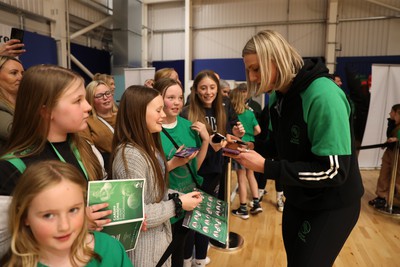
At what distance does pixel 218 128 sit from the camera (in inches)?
97.1

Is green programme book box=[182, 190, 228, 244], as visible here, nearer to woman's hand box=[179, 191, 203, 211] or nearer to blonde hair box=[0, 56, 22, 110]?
woman's hand box=[179, 191, 203, 211]

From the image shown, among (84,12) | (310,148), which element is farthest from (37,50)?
(310,148)

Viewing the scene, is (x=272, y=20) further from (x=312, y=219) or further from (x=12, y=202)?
(x=12, y=202)

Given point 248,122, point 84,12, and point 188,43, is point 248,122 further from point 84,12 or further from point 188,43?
point 84,12

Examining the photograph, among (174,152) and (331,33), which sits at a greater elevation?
(331,33)

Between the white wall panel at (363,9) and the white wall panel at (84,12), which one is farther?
the white wall panel at (363,9)

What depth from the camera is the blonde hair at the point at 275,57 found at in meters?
1.22

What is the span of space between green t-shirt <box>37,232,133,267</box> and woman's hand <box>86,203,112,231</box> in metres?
0.03

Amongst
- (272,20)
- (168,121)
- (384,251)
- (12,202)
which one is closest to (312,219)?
(168,121)

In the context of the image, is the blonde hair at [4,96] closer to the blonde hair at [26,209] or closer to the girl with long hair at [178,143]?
the girl with long hair at [178,143]

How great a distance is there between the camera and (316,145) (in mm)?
1180

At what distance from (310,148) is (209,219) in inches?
23.6

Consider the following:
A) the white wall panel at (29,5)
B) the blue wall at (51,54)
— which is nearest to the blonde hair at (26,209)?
the blue wall at (51,54)

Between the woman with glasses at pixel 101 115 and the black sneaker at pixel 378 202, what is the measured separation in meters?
3.66
